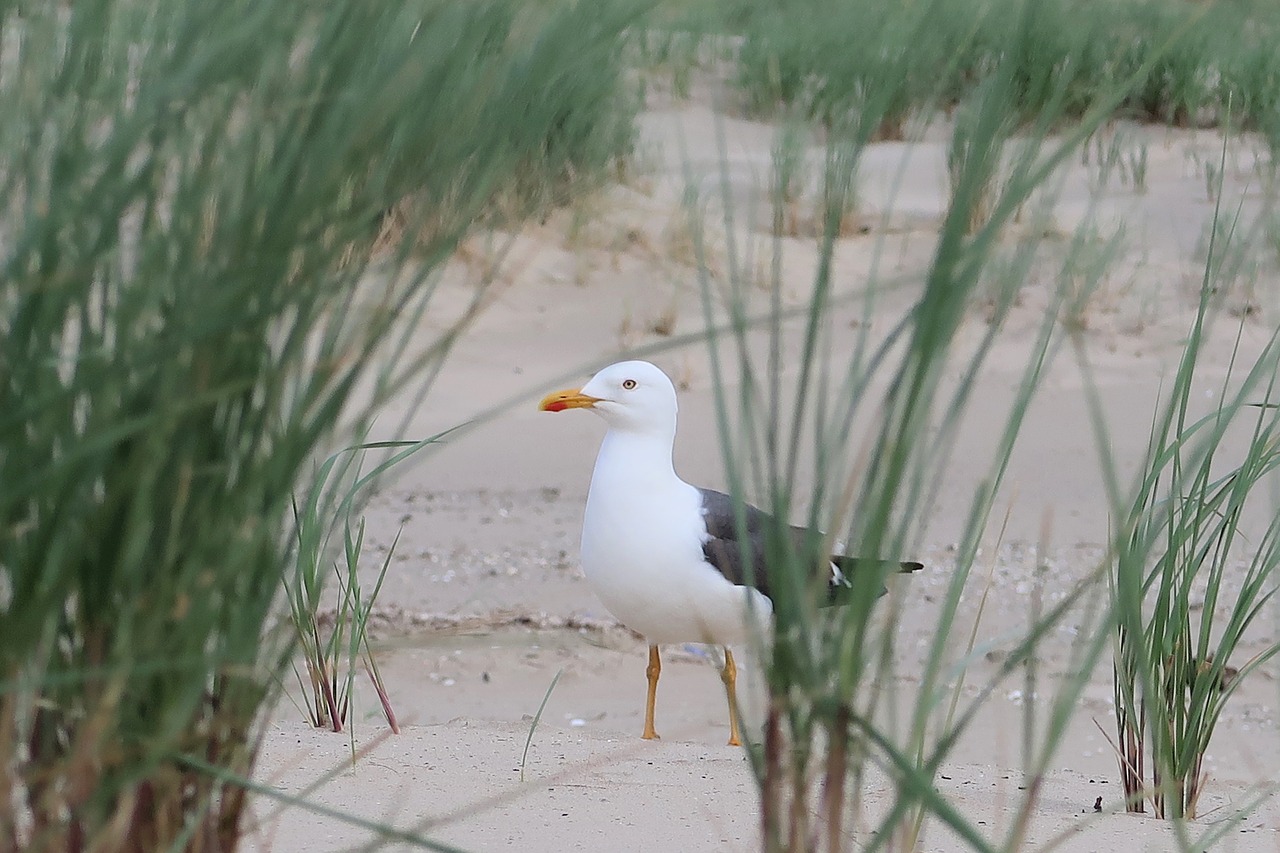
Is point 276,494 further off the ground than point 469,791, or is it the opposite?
point 276,494

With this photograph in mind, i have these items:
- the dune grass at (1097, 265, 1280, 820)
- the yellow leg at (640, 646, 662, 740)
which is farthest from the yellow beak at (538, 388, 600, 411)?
the dune grass at (1097, 265, 1280, 820)

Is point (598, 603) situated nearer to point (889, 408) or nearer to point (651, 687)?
point (651, 687)

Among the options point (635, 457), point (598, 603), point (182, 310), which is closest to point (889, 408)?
point (182, 310)

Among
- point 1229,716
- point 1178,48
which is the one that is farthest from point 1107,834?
point 1178,48

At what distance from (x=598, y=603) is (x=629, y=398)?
1.38 meters

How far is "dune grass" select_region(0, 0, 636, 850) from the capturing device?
37.0 inches

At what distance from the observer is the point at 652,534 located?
308cm

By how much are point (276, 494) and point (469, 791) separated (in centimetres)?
116

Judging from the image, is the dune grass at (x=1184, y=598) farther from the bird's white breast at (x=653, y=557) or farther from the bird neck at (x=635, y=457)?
the bird neck at (x=635, y=457)

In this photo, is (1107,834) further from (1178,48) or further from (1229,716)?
(1178,48)

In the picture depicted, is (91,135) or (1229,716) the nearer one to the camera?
(91,135)

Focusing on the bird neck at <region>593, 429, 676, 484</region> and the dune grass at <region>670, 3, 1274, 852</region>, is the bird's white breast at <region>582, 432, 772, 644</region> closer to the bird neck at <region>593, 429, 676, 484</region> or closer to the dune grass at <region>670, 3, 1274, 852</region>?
the bird neck at <region>593, 429, 676, 484</region>

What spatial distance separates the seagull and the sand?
218 millimetres

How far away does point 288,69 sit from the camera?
3.33 ft
